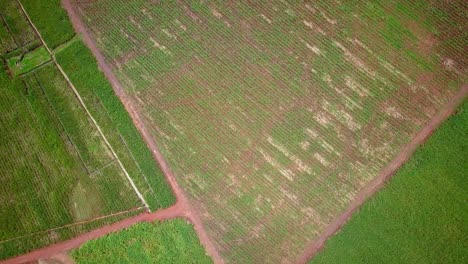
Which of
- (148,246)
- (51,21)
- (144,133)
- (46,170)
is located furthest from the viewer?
(51,21)

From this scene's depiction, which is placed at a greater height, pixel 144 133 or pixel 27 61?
pixel 27 61

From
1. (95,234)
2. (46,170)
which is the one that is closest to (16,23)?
(46,170)

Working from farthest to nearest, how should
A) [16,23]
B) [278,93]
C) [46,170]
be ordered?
[16,23]
[46,170]
[278,93]

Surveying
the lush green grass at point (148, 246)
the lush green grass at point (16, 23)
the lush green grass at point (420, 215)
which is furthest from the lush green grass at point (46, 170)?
the lush green grass at point (420, 215)

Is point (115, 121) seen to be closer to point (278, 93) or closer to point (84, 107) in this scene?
point (84, 107)

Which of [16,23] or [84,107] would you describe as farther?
[16,23]

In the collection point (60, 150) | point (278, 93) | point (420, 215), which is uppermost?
point (278, 93)

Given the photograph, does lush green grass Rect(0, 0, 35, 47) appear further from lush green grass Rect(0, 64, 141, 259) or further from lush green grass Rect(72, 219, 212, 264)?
lush green grass Rect(72, 219, 212, 264)
